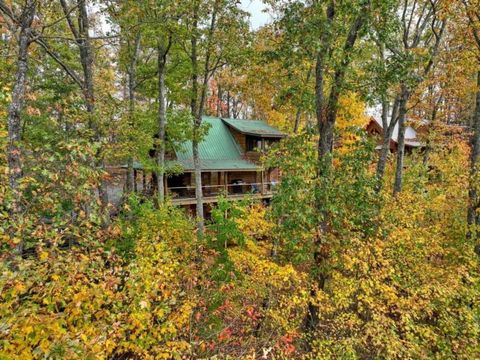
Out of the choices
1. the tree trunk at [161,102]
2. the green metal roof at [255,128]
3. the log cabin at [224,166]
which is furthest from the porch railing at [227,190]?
the tree trunk at [161,102]

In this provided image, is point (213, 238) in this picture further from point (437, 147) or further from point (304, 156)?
point (437, 147)

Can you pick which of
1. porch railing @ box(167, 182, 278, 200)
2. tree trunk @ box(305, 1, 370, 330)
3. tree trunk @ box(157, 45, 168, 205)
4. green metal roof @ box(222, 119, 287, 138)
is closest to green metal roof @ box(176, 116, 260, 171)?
green metal roof @ box(222, 119, 287, 138)

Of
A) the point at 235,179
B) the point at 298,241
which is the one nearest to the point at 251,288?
the point at 298,241

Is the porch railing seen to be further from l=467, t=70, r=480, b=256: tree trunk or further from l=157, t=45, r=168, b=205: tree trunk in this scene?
l=467, t=70, r=480, b=256: tree trunk

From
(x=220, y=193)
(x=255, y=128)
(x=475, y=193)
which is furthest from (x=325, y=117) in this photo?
(x=255, y=128)

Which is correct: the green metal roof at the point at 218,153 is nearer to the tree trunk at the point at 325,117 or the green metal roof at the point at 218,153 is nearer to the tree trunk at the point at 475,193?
the tree trunk at the point at 325,117

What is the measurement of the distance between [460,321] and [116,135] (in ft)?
38.2

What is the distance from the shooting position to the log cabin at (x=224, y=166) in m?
20.0

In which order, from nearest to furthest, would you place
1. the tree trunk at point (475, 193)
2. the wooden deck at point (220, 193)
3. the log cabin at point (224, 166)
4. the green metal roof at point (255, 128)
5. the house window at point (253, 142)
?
the tree trunk at point (475, 193), the wooden deck at point (220, 193), the log cabin at point (224, 166), the green metal roof at point (255, 128), the house window at point (253, 142)

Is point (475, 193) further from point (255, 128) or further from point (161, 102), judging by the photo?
point (255, 128)

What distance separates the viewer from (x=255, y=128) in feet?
75.0

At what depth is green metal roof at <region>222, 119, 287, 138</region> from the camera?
21.8 meters

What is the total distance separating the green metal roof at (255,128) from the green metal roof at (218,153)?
3.19 feet

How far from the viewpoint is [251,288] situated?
7957mm
